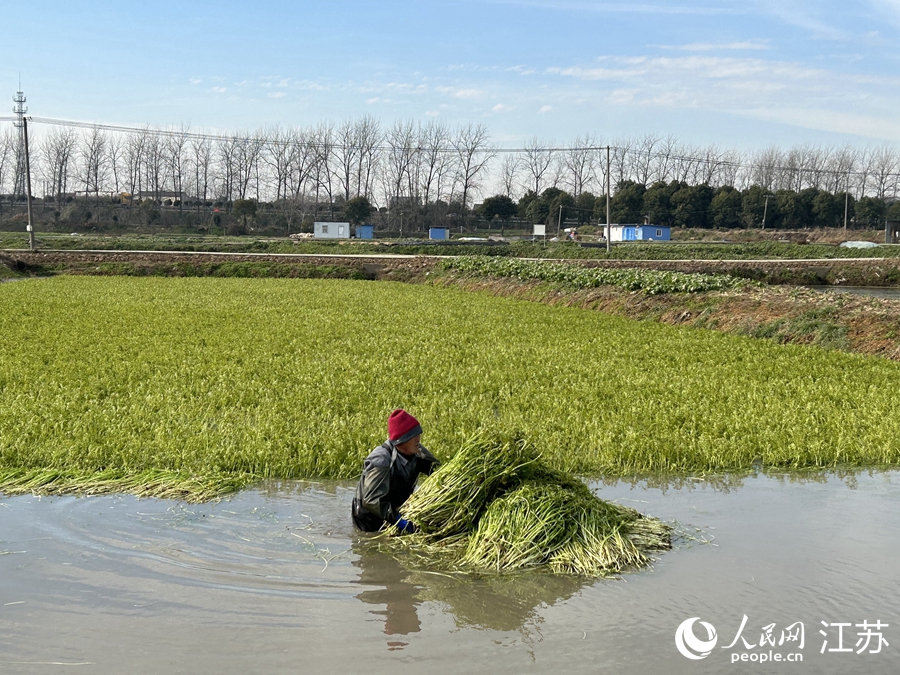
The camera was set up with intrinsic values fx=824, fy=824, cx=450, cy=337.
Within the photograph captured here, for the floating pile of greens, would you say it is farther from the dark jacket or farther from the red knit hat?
the red knit hat

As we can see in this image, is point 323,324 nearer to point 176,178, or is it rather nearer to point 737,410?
point 737,410

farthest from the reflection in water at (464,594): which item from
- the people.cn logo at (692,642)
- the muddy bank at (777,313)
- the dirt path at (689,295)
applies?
the dirt path at (689,295)

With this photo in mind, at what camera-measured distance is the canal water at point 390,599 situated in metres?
4.43

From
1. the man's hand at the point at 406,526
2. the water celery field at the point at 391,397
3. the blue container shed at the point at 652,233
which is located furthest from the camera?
the blue container shed at the point at 652,233

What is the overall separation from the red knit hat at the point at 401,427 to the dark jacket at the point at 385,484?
14 cm

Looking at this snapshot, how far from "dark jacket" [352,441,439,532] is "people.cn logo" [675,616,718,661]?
227 centimetres

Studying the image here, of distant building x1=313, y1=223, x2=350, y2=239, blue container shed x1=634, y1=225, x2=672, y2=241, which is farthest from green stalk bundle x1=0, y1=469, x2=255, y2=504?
blue container shed x1=634, y1=225, x2=672, y2=241

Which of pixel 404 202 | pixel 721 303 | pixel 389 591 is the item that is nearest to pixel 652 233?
pixel 404 202

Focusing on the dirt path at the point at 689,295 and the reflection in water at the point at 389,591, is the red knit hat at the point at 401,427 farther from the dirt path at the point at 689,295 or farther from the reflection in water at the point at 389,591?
the dirt path at the point at 689,295

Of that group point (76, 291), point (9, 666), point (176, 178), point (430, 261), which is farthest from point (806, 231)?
point (9, 666)

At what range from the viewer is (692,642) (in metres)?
4.61

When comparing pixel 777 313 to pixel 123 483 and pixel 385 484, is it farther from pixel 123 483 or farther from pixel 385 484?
pixel 123 483

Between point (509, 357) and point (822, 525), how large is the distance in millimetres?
7835

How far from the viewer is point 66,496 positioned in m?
6.98
